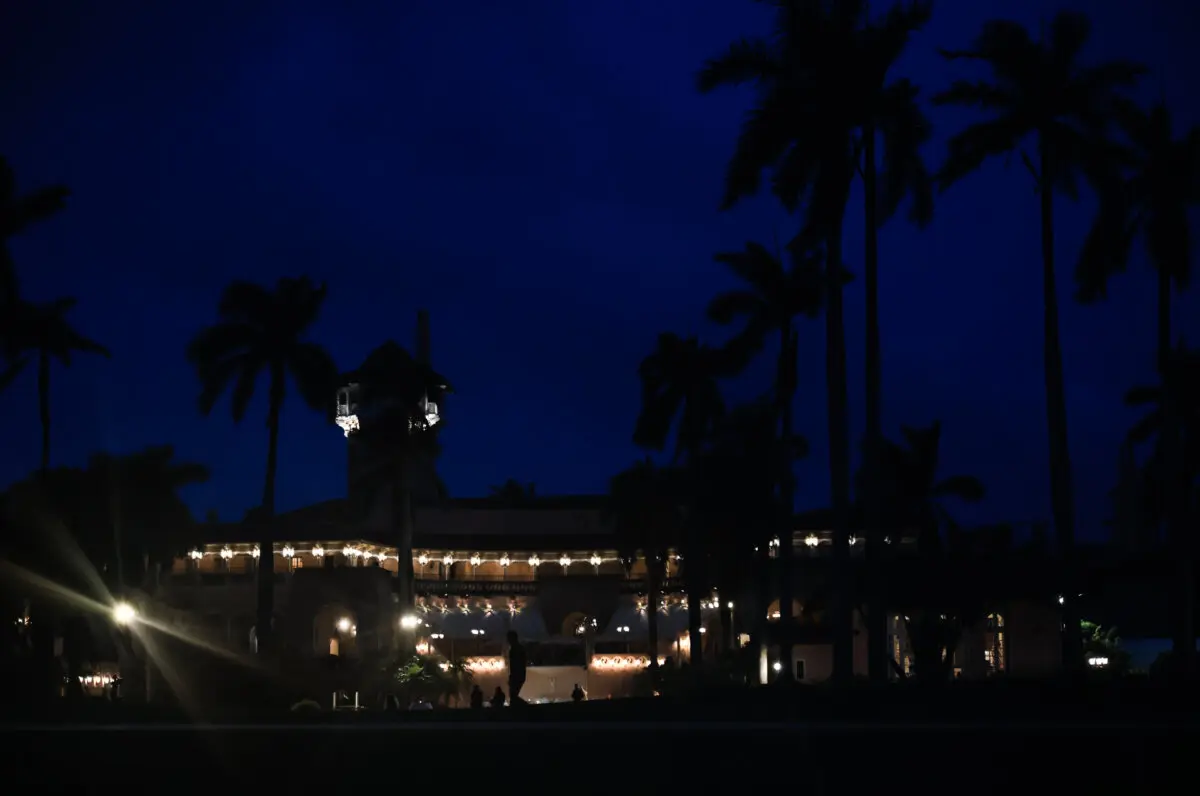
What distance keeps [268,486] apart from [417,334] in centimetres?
4271

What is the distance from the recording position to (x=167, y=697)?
1056 inches

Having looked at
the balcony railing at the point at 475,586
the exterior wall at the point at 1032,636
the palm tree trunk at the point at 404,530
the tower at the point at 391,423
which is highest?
the tower at the point at 391,423

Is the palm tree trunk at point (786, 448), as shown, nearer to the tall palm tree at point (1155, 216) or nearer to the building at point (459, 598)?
the building at point (459, 598)

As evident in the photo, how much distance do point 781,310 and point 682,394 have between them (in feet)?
38.8

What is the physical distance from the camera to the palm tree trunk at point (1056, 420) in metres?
26.9

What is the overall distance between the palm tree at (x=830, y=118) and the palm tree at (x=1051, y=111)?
2.06 m

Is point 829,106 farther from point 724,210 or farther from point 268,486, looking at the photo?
point 268,486

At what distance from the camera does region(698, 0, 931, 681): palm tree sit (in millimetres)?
25812

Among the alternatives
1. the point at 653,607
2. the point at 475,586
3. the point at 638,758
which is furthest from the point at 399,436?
the point at 638,758

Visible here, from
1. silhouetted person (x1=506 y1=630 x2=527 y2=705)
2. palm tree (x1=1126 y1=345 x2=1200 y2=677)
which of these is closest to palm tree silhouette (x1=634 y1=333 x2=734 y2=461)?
palm tree (x1=1126 y1=345 x2=1200 y2=677)

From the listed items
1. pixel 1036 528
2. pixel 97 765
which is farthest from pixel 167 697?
pixel 1036 528

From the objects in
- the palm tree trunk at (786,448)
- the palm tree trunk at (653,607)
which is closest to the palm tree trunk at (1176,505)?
the palm tree trunk at (786,448)

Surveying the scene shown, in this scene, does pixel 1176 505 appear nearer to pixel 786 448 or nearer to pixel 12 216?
pixel 786 448

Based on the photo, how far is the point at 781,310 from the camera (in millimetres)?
40812
